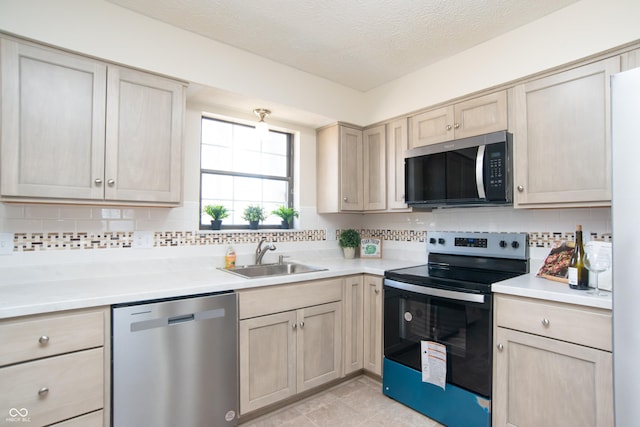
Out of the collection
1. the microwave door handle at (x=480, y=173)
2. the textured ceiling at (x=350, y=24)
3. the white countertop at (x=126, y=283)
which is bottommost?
the white countertop at (x=126, y=283)

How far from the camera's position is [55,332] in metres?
1.42

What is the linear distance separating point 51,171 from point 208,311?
3.55ft

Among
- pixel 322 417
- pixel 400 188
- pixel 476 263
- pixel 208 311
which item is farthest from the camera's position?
pixel 400 188

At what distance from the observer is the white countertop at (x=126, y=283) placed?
1.47 meters

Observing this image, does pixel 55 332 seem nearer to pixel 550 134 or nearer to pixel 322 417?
pixel 322 417

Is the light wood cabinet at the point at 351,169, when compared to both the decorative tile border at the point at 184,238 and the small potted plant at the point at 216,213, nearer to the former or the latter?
the decorative tile border at the point at 184,238

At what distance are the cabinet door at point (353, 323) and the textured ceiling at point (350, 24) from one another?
1.70 metres

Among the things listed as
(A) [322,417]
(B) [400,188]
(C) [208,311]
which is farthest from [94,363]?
(B) [400,188]

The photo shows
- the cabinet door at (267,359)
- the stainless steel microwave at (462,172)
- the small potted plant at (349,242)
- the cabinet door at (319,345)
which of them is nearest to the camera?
the cabinet door at (267,359)

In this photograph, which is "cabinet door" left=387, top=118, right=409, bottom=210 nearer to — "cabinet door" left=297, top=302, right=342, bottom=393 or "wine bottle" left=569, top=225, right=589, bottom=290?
"cabinet door" left=297, top=302, right=342, bottom=393

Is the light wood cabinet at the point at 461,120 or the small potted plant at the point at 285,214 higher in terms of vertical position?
the light wood cabinet at the point at 461,120

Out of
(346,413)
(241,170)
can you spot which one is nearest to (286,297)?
(346,413)

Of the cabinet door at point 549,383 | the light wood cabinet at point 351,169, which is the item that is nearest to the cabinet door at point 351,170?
the light wood cabinet at point 351,169

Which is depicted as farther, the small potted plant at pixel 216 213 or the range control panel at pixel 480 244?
the small potted plant at pixel 216 213
